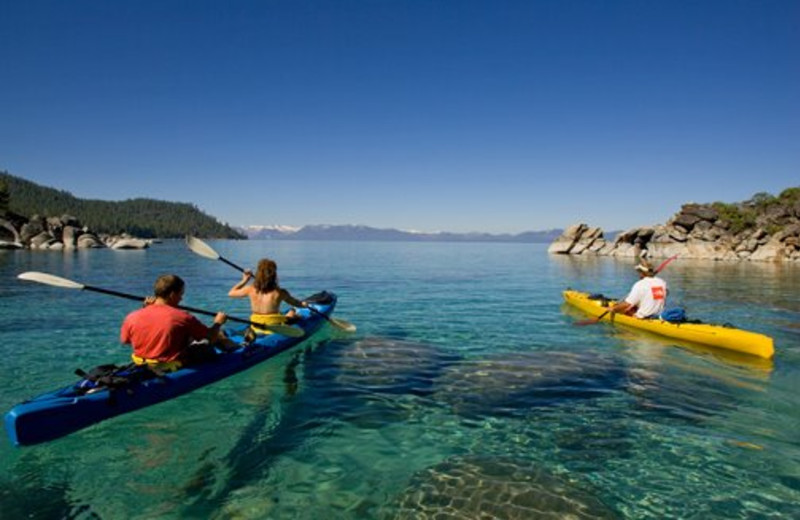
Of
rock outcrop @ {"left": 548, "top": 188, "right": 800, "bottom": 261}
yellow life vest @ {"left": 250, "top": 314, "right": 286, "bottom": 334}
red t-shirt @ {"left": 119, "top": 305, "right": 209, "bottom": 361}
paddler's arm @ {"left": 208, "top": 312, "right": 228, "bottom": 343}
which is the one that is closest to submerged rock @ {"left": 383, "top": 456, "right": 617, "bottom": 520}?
paddler's arm @ {"left": 208, "top": 312, "right": 228, "bottom": 343}

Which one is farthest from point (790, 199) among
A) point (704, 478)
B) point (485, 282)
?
point (704, 478)

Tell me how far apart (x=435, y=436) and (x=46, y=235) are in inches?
3475

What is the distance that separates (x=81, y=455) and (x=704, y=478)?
8175mm

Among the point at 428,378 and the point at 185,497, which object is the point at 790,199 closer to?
the point at 428,378

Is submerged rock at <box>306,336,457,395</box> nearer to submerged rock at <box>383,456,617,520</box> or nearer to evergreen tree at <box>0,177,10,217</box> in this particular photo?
submerged rock at <box>383,456,617,520</box>

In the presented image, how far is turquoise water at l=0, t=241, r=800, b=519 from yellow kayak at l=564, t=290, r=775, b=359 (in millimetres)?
391

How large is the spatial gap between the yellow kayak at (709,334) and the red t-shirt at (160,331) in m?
12.5

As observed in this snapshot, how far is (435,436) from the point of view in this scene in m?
6.98

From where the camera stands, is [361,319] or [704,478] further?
[361,319]

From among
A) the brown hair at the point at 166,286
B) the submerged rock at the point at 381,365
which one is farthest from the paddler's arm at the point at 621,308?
the brown hair at the point at 166,286

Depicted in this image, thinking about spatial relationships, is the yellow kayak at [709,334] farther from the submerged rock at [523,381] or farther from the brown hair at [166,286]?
the brown hair at [166,286]

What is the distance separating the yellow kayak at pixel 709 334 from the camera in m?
11.3

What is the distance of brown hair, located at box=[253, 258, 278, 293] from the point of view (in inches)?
369

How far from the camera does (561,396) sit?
8648 mm
